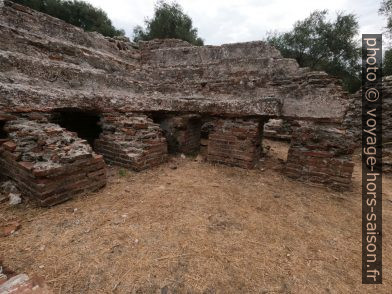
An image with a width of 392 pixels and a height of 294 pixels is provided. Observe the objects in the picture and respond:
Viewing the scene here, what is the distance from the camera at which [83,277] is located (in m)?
1.48

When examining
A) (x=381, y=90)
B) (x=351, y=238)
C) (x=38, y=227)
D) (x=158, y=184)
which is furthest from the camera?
(x=381, y=90)

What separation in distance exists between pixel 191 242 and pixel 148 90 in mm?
3875

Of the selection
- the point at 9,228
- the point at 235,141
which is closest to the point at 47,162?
the point at 9,228

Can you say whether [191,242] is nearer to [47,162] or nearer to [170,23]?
[47,162]

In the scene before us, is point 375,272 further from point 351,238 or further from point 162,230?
point 162,230

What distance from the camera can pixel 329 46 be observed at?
49.8ft

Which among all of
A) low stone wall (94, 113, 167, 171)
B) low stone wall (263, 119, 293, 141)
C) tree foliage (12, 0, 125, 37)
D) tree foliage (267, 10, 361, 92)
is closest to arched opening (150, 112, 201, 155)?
low stone wall (94, 113, 167, 171)

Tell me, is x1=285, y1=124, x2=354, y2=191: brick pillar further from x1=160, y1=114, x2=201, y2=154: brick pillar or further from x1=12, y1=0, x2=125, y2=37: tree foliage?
x1=12, y1=0, x2=125, y2=37: tree foliage

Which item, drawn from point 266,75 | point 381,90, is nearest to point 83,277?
point 266,75

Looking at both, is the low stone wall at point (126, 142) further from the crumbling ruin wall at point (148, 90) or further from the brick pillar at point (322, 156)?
the brick pillar at point (322, 156)

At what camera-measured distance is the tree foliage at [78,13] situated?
1645 centimetres

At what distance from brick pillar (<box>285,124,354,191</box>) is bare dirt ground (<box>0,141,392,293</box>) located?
0.42m

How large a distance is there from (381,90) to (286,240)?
5771 mm

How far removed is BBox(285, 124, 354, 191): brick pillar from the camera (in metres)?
3.36
